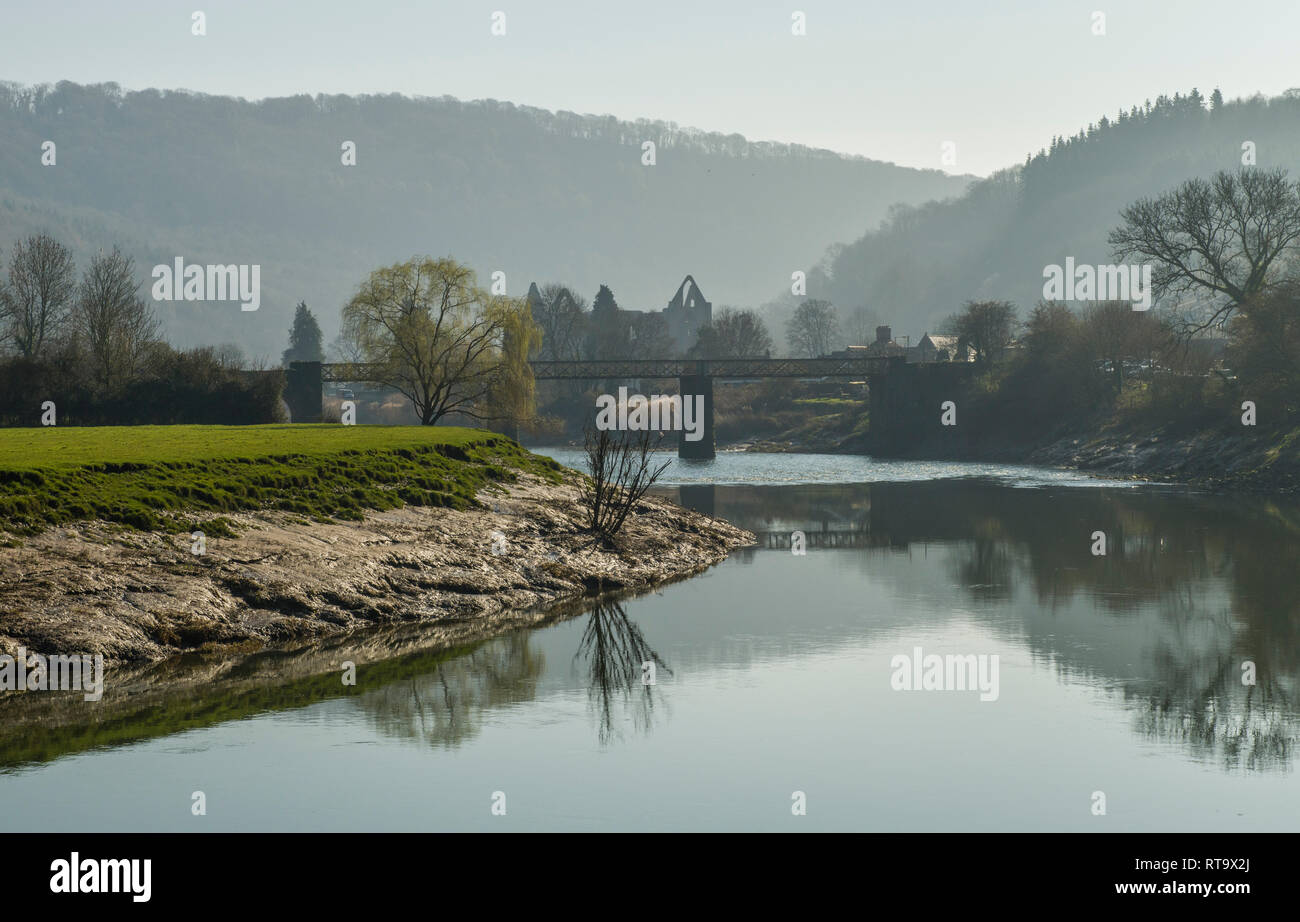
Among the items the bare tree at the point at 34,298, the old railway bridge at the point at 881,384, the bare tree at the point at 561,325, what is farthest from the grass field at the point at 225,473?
the bare tree at the point at 561,325

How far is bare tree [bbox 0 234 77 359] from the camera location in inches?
3137

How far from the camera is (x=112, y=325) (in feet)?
242

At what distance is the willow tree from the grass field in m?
21.1

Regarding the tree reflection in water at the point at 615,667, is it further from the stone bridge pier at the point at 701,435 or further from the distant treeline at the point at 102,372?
the stone bridge pier at the point at 701,435

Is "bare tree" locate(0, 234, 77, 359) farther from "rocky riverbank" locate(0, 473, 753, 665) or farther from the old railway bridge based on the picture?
"rocky riverbank" locate(0, 473, 753, 665)

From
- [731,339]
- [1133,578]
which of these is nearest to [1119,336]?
[1133,578]

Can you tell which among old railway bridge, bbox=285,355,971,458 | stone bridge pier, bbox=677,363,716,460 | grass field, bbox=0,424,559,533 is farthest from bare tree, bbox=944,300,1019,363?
grass field, bbox=0,424,559,533

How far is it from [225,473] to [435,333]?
38.3 metres

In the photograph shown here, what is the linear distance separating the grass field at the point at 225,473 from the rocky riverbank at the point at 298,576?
0.64m

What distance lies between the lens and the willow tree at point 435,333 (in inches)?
2640

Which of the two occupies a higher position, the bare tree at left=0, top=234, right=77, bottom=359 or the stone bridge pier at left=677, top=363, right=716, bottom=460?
the bare tree at left=0, top=234, right=77, bottom=359

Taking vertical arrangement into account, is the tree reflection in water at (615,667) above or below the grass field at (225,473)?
below

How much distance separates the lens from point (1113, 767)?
49.0 feet
